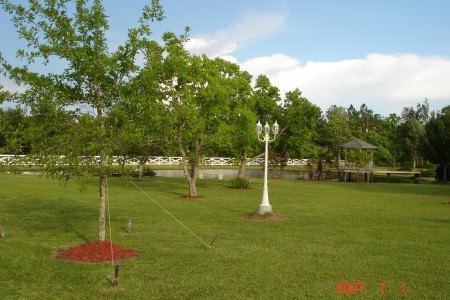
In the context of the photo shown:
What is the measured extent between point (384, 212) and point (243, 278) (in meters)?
→ 11.4

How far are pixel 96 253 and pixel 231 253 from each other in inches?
113

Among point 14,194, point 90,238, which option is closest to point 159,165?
point 14,194

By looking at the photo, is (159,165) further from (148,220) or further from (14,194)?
(148,220)

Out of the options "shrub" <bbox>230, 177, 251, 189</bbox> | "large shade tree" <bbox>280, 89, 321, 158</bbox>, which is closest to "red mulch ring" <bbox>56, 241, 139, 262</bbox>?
"shrub" <bbox>230, 177, 251, 189</bbox>

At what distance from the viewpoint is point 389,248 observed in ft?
35.5

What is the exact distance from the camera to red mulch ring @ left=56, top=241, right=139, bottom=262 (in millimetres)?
9375

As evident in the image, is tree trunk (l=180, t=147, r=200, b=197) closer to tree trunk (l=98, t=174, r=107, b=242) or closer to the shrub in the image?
the shrub

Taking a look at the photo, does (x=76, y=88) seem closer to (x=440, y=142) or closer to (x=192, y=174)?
(x=192, y=174)

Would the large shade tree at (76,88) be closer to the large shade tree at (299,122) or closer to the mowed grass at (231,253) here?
the mowed grass at (231,253)

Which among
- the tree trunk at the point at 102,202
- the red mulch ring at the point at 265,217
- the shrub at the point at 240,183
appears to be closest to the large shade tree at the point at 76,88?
the tree trunk at the point at 102,202
